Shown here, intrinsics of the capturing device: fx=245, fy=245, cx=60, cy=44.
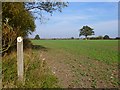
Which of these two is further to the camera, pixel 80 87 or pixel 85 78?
pixel 85 78

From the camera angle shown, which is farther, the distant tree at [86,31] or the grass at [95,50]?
the distant tree at [86,31]

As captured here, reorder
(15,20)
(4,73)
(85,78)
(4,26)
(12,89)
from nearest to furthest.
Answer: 1. (12,89)
2. (4,26)
3. (4,73)
4. (85,78)
5. (15,20)

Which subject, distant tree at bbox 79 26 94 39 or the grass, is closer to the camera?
the grass

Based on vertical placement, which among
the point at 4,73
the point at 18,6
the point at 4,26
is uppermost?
the point at 18,6

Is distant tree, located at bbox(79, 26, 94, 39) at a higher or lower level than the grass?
higher

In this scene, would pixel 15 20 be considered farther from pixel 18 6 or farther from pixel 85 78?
pixel 85 78

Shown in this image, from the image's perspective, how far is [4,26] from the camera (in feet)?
22.5

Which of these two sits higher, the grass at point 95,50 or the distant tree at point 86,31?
the distant tree at point 86,31

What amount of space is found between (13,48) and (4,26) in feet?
20.3

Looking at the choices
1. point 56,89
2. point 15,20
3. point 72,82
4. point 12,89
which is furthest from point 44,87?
point 15,20

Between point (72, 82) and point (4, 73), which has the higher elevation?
point (4, 73)

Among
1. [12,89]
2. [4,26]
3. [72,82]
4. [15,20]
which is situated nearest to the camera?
[12,89]

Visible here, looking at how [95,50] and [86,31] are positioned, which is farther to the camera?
[86,31]

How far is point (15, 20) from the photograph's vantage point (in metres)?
14.3
